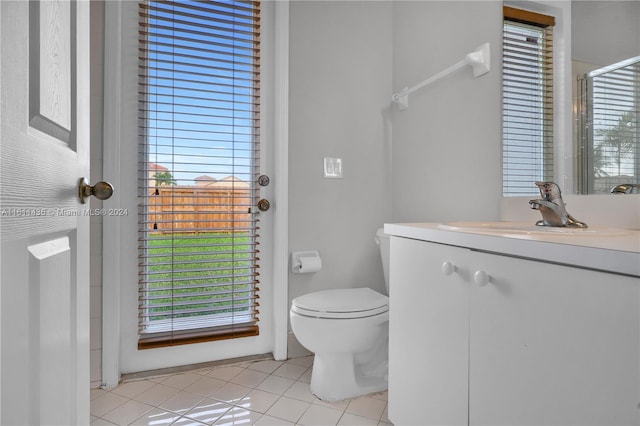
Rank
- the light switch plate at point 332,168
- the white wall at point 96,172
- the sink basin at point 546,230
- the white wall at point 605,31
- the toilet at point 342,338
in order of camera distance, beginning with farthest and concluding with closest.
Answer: the light switch plate at point 332,168 → the white wall at point 96,172 → the toilet at point 342,338 → the white wall at point 605,31 → the sink basin at point 546,230

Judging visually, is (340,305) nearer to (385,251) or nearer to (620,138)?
(385,251)

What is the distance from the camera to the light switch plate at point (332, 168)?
6.72 ft

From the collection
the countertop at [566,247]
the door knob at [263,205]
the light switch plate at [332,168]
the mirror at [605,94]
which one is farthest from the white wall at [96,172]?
the mirror at [605,94]

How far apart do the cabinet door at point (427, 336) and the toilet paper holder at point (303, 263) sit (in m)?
0.73

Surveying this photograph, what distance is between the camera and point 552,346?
2.33 feet

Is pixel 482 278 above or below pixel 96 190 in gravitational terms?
below

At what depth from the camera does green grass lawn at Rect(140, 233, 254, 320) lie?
5.93ft

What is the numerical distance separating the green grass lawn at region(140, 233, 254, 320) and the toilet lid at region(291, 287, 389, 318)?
48 cm

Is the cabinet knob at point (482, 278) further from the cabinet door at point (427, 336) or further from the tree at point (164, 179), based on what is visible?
the tree at point (164, 179)

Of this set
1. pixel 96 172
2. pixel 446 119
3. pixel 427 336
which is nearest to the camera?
pixel 427 336

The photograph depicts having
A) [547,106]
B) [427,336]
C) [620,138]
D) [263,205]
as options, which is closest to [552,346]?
[427,336]

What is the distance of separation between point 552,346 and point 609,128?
826mm

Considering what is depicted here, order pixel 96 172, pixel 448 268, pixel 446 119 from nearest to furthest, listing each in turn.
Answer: pixel 448 268
pixel 96 172
pixel 446 119

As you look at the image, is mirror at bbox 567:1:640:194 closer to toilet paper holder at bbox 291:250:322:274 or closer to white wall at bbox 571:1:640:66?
white wall at bbox 571:1:640:66
